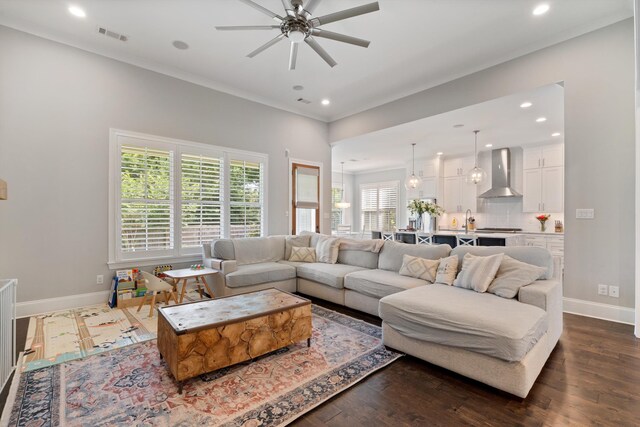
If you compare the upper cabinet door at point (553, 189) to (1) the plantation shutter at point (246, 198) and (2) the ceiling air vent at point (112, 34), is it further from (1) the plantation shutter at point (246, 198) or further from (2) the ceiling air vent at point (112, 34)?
(2) the ceiling air vent at point (112, 34)

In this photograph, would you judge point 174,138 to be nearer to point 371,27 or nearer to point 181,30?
point 181,30

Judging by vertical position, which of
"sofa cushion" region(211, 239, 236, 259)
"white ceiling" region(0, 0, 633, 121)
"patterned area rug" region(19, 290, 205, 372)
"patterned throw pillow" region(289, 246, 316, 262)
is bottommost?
"patterned area rug" region(19, 290, 205, 372)

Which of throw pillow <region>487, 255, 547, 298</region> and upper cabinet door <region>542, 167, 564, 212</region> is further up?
upper cabinet door <region>542, 167, 564, 212</region>

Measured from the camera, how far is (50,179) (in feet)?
12.0

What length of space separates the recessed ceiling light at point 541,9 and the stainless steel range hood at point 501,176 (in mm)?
4768

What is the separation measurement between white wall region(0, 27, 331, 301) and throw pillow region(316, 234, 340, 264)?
9.54 feet

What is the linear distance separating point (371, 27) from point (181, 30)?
233 cm

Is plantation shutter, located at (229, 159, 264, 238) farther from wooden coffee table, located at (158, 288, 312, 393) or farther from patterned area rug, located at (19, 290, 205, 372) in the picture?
wooden coffee table, located at (158, 288, 312, 393)

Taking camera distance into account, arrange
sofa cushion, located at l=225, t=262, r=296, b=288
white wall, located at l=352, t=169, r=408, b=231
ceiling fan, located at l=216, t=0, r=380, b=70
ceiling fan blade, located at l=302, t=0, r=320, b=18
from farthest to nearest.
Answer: white wall, located at l=352, t=169, r=408, b=231
sofa cushion, located at l=225, t=262, r=296, b=288
ceiling fan blade, located at l=302, t=0, r=320, b=18
ceiling fan, located at l=216, t=0, r=380, b=70

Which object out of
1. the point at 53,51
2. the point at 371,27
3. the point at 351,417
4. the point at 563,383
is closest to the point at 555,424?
the point at 563,383

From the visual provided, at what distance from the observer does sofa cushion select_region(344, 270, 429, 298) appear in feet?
10.5

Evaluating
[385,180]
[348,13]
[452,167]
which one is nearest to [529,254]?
[348,13]

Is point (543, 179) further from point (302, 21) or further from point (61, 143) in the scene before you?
point (61, 143)


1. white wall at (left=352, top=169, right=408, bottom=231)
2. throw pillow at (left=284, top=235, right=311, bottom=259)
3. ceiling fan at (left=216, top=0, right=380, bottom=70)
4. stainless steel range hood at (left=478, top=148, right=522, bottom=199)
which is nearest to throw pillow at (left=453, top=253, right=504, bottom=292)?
ceiling fan at (left=216, top=0, right=380, bottom=70)
